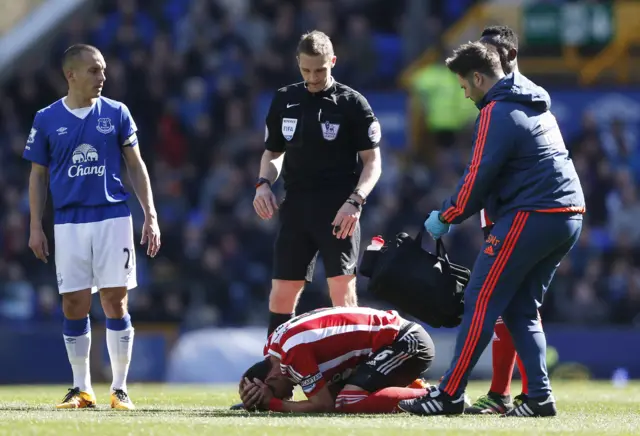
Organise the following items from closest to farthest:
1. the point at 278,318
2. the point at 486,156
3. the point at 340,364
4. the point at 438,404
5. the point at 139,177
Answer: the point at 486,156 → the point at 438,404 → the point at 340,364 → the point at 139,177 → the point at 278,318

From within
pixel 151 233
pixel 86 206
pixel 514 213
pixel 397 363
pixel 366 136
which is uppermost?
pixel 366 136

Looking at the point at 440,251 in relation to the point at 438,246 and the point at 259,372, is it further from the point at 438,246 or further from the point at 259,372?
the point at 259,372

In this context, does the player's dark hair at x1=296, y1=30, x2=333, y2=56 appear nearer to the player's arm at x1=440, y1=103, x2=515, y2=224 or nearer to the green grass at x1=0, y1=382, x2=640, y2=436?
the player's arm at x1=440, y1=103, x2=515, y2=224

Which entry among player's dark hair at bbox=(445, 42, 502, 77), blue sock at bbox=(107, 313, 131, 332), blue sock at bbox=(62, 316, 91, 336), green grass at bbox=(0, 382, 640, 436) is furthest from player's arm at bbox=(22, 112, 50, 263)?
player's dark hair at bbox=(445, 42, 502, 77)

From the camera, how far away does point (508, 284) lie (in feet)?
26.1

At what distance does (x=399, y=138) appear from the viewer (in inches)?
808

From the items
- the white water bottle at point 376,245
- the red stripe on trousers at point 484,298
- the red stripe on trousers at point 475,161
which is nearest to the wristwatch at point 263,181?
A: the white water bottle at point 376,245

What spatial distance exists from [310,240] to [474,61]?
194 centimetres

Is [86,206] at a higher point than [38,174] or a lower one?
lower

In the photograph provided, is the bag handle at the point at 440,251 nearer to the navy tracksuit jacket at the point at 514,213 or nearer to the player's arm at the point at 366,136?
the navy tracksuit jacket at the point at 514,213

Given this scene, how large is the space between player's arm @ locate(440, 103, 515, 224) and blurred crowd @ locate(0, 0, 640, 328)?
9.71m

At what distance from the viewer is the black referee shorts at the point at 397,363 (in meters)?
8.42

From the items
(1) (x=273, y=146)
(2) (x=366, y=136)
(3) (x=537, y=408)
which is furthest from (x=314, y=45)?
(3) (x=537, y=408)

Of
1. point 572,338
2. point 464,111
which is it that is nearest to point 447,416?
point 572,338
